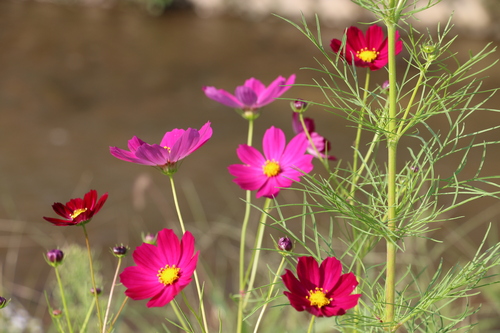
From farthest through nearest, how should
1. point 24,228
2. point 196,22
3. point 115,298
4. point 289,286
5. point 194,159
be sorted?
point 196,22 → point 194,159 → point 24,228 → point 115,298 → point 289,286

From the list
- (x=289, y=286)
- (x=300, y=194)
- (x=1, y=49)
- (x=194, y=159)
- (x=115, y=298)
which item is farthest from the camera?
(x=1, y=49)

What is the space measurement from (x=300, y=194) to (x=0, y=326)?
1243 millimetres

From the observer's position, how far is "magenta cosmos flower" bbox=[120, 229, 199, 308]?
643 mm

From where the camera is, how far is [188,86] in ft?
10.9

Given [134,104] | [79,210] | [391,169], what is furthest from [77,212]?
[134,104]

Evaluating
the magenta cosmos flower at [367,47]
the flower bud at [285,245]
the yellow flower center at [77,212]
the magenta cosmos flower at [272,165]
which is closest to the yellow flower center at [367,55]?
the magenta cosmos flower at [367,47]

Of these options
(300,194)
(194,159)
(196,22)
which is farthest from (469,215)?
(196,22)

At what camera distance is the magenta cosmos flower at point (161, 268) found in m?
0.64

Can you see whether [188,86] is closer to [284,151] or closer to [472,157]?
[472,157]

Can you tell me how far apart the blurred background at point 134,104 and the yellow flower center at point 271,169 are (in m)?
0.55

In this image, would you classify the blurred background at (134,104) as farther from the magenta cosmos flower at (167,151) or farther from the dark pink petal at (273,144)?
the magenta cosmos flower at (167,151)

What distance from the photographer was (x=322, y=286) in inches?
25.4

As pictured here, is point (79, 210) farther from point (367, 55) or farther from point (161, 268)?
point (367, 55)

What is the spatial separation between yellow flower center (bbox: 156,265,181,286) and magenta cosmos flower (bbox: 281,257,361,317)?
0.11 metres
